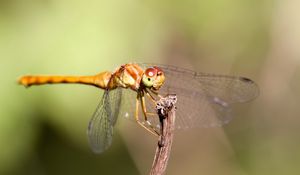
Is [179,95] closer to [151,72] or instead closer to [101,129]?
[151,72]

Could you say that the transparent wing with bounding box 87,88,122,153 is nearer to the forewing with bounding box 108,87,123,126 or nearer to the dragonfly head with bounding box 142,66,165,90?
the forewing with bounding box 108,87,123,126

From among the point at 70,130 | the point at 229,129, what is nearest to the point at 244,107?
the point at 229,129

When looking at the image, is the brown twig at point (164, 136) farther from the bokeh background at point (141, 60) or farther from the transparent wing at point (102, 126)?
the bokeh background at point (141, 60)

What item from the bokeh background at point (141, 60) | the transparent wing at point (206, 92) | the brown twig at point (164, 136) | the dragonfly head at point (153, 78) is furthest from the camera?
the bokeh background at point (141, 60)

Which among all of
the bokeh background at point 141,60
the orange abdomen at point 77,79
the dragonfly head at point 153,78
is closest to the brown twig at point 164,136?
the dragonfly head at point 153,78

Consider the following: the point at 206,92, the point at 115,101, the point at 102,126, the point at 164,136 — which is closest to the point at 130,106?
the point at 115,101

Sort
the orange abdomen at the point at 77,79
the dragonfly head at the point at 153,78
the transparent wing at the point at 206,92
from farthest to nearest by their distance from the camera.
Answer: the orange abdomen at the point at 77,79 < the transparent wing at the point at 206,92 < the dragonfly head at the point at 153,78

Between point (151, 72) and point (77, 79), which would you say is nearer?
point (151, 72)
